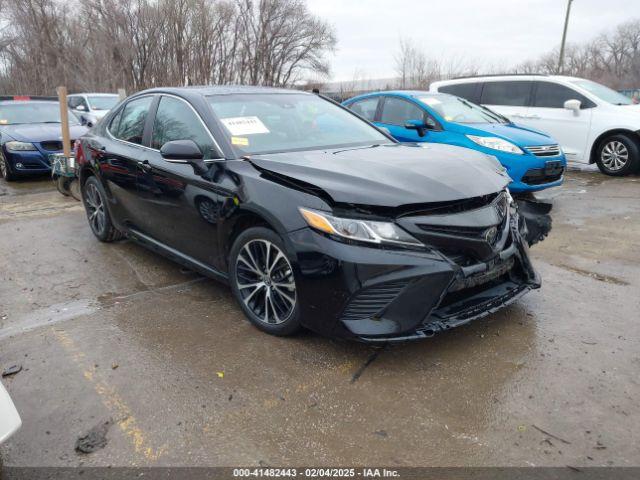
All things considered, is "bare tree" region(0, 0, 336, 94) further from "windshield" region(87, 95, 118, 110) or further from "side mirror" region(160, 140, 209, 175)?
"side mirror" region(160, 140, 209, 175)

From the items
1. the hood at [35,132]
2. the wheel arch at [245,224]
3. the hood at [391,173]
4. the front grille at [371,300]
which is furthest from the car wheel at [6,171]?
the front grille at [371,300]

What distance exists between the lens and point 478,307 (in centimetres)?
282

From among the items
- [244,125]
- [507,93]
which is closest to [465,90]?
[507,93]

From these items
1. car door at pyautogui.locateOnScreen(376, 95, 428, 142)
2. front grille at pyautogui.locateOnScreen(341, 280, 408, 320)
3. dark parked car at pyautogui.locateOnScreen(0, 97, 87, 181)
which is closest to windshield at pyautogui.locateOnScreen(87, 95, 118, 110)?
dark parked car at pyautogui.locateOnScreen(0, 97, 87, 181)

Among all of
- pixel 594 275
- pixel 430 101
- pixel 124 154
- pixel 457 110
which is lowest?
pixel 594 275

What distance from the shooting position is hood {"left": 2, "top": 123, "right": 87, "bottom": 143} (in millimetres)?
8711

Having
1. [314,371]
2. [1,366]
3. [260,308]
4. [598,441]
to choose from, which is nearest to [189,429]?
[314,371]

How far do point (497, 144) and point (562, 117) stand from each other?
3348 millimetres

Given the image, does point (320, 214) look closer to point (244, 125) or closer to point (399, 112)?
point (244, 125)

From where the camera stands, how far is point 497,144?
251 inches

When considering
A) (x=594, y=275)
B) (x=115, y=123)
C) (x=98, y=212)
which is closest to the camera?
(x=594, y=275)

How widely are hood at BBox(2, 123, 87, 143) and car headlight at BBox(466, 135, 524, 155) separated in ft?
23.3

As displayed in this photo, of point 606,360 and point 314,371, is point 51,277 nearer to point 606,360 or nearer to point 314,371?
point 314,371

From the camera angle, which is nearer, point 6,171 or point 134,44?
point 6,171
